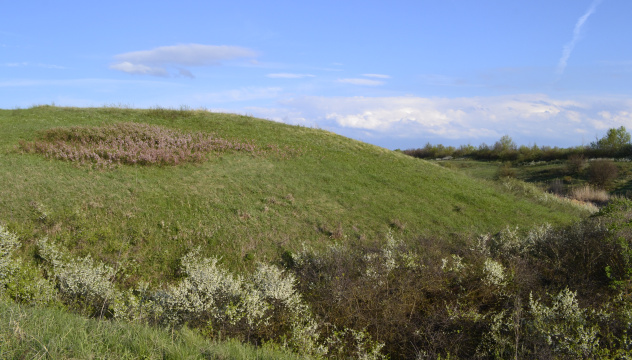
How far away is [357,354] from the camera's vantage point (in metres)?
6.87

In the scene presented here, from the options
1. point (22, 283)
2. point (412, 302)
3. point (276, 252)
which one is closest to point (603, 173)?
point (276, 252)

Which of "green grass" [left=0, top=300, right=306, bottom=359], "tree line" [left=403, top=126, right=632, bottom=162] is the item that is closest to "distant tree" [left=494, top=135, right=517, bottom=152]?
"tree line" [left=403, top=126, right=632, bottom=162]

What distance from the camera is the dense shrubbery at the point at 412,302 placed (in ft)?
22.2

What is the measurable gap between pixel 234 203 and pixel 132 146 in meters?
7.28

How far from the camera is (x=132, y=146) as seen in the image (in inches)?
729

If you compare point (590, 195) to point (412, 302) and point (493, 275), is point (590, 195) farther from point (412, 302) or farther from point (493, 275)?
point (412, 302)

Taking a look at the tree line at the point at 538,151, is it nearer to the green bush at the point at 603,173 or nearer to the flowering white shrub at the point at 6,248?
the green bush at the point at 603,173

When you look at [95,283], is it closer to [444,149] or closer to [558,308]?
[558,308]

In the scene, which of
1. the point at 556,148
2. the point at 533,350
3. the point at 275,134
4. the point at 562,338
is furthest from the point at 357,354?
the point at 556,148

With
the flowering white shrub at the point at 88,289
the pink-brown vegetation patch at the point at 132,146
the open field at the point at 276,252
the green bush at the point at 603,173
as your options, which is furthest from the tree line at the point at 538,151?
the flowering white shrub at the point at 88,289

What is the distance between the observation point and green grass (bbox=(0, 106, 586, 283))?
39.4 ft

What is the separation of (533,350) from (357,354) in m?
3.00

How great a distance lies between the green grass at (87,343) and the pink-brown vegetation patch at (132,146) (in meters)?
13.2

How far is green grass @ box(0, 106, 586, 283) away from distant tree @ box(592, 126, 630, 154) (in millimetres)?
27223
